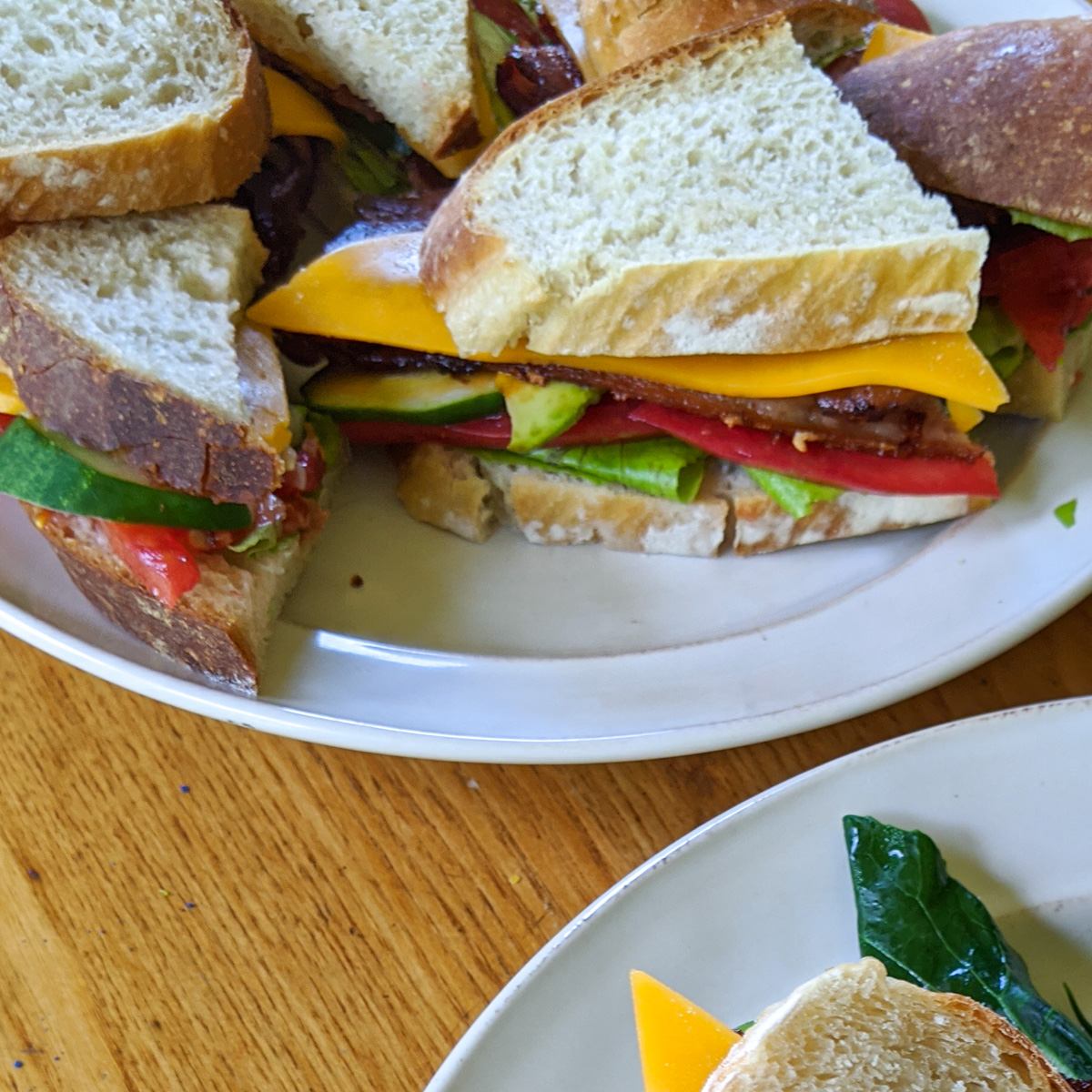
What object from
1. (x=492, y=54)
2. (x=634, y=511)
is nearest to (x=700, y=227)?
(x=634, y=511)

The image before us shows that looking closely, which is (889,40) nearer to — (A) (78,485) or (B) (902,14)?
(B) (902,14)

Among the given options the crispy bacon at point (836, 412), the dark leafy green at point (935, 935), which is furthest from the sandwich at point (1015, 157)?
the dark leafy green at point (935, 935)

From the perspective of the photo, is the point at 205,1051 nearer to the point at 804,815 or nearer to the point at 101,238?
the point at 804,815

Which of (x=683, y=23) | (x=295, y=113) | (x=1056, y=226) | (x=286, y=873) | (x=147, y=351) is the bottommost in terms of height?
(x=286, y=873)

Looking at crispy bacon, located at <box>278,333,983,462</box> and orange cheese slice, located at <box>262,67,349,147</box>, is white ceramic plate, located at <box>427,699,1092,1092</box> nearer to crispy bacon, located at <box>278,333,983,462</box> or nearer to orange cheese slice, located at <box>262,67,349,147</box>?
crispy bacon, located at <box>278,333,983,462</box>

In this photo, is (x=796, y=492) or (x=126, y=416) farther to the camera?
(x=796, y=492)
